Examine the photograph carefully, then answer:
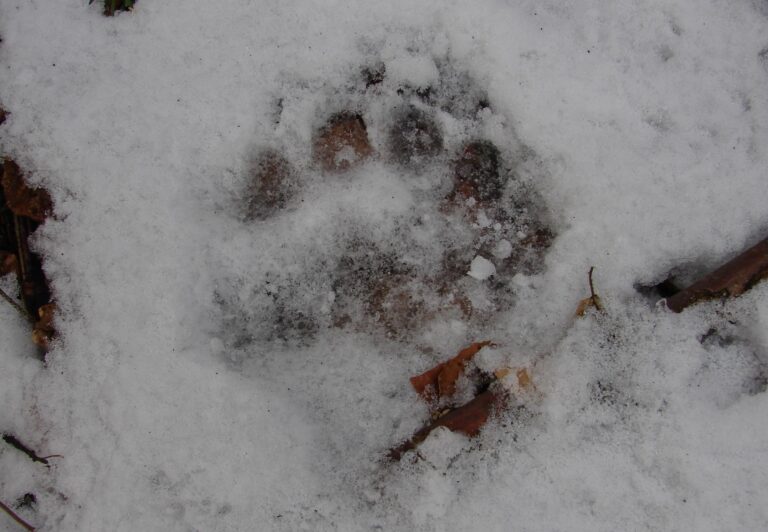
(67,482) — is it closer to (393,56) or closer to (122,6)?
(122,6)

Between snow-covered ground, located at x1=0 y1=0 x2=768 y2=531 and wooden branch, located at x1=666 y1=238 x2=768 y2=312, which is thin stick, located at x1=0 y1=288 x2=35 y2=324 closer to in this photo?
snow-covered ground, located at x1=0 y1=0 x2=768 y2=531

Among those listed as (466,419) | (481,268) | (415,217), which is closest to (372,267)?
(415,217)

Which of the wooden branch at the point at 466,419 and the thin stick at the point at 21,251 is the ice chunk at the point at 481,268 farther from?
the thin stick at the point at 21,251

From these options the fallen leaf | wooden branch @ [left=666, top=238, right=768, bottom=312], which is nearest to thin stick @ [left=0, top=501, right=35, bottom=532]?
the fallen leaf

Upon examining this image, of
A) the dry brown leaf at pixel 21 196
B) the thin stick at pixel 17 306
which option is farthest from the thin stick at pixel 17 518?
the dry brown leaf at pixel 21 196

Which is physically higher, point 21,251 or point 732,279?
point 732,279

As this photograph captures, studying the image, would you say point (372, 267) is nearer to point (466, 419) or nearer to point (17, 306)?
point (466, 419)

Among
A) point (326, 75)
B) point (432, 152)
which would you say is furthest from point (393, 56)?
point (432, 152)
